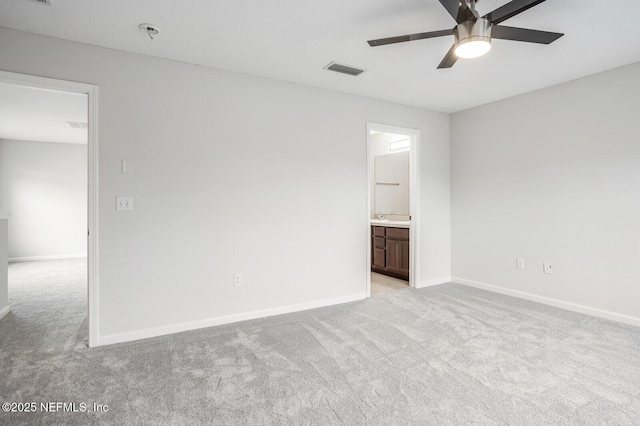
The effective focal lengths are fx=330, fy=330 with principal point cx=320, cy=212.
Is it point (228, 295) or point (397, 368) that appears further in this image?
point (228, 295)

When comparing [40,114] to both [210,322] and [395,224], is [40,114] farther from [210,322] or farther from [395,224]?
[395,224]

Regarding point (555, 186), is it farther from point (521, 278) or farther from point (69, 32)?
point (69, 32)

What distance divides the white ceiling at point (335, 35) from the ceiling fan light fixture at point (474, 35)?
32cm

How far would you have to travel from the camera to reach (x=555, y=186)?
3746 mm

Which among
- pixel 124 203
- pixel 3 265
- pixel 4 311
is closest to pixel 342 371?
pixel 124 203

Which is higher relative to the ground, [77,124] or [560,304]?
[77,124]

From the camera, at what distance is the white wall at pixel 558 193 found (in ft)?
10.6

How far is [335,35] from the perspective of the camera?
8.48 ft

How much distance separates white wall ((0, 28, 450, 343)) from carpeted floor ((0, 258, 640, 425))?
1.30ft

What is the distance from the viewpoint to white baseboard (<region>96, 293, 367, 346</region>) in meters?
2.78

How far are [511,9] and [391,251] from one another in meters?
3.80

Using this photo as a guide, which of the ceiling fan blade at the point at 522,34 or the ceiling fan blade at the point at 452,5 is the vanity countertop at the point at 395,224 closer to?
the ceiling fan blade at the point at 522,34

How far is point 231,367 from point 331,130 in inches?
105

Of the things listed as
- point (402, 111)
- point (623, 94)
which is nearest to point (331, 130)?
point (402, 111)
